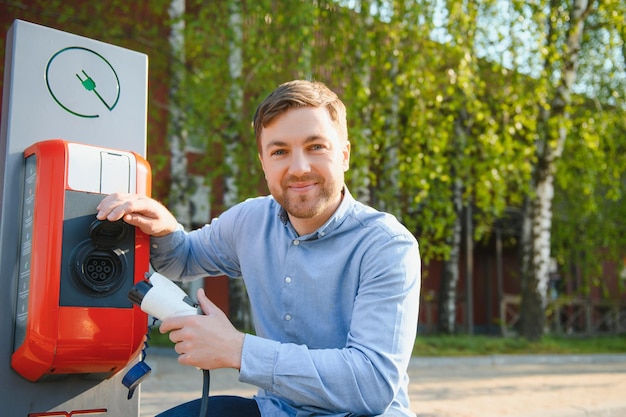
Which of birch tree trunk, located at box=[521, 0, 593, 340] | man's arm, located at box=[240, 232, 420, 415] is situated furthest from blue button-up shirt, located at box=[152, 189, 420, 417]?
birch tree trunk, located at box=[521, 0, 593, 340]

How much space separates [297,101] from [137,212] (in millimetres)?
571

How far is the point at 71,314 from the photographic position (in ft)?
6.03

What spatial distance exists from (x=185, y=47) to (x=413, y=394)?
568 centimetres

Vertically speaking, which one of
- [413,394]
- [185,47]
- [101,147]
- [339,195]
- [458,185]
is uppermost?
[185,47]

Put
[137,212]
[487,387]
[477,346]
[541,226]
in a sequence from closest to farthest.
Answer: [137,212]
[487,387]
[477,346]
[541,226]

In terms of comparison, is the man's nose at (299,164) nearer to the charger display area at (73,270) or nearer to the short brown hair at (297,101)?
the short brown hair at (297,101)

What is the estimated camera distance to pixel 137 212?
6.48 feet

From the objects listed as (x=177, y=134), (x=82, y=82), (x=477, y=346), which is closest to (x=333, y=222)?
(x=82, y=82)

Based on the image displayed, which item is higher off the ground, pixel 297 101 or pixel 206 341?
pixel 297 101

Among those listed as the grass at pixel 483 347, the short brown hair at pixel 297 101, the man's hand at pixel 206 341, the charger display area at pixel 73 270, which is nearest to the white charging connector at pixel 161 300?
the man's hand at pixel 206 341

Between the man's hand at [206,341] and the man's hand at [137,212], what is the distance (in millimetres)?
381

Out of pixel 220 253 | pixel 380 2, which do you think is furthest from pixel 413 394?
pixel 380 2

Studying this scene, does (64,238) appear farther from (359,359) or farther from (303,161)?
(359,359)

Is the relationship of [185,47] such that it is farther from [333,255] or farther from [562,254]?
[562,254]
